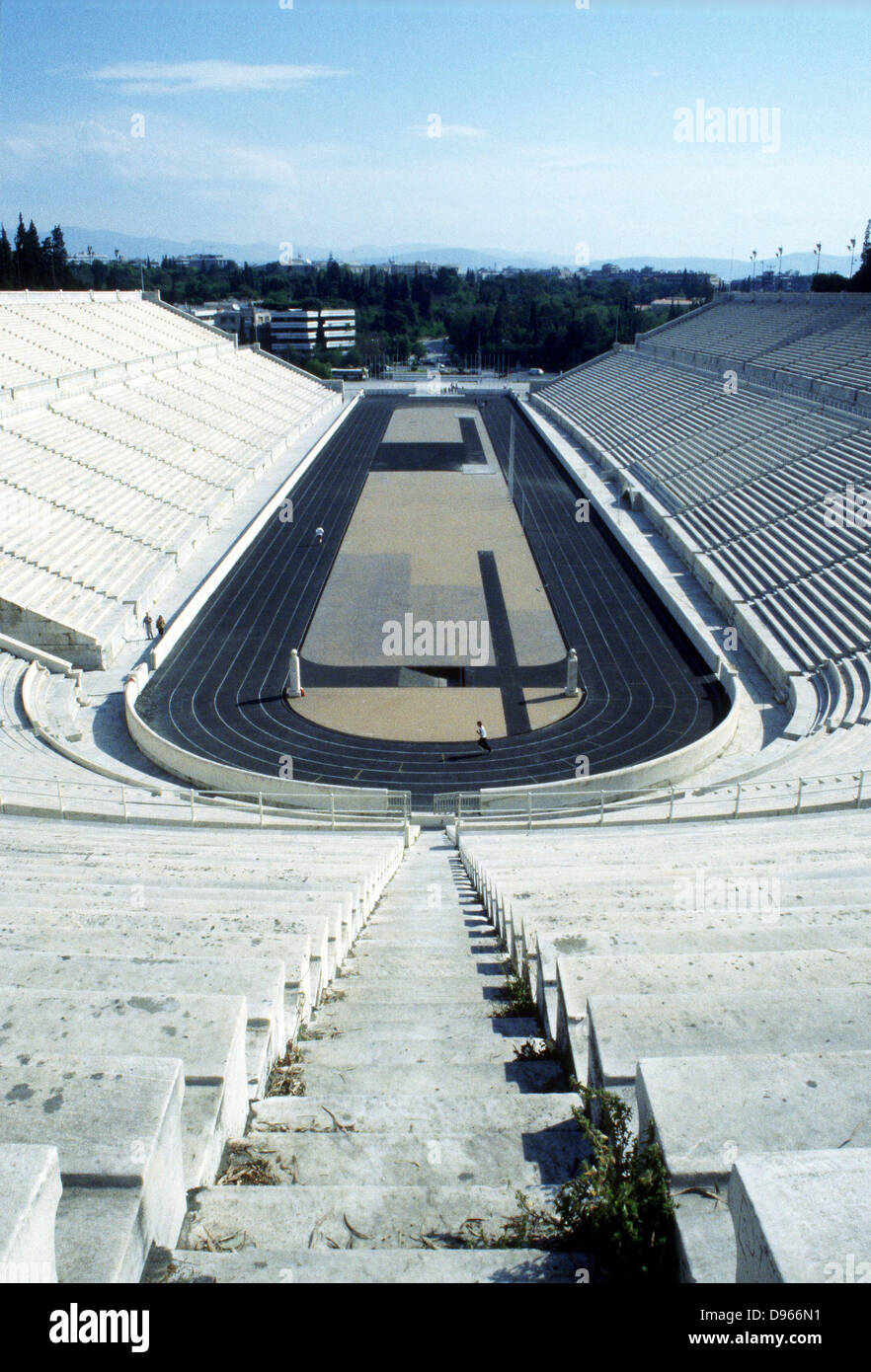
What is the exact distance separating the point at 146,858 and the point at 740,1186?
8.27m

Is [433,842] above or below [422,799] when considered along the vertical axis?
above

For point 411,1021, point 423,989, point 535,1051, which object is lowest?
point 423,989

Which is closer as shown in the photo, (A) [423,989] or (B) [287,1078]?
(B) [287,1078]

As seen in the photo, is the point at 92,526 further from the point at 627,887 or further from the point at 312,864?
the point at 627,887

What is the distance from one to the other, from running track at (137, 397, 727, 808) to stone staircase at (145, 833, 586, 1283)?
11.3m

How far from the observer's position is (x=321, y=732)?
19344mm

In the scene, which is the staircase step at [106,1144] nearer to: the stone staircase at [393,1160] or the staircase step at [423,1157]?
the stone staircase at [393,1160]

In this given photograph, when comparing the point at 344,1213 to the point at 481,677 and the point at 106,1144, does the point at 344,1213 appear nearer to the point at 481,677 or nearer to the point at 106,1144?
the point at 106,1144

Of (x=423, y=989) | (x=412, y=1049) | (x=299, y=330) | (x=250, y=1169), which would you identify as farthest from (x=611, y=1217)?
(x=299, y=330)

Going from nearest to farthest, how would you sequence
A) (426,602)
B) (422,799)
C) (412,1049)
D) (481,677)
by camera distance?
1. (412,1049)
2. (422,799)
3. (481,677)
4. (426,602)

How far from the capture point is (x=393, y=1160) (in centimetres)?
397

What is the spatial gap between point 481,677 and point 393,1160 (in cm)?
1833

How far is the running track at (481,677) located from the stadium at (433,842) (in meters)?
0.12
